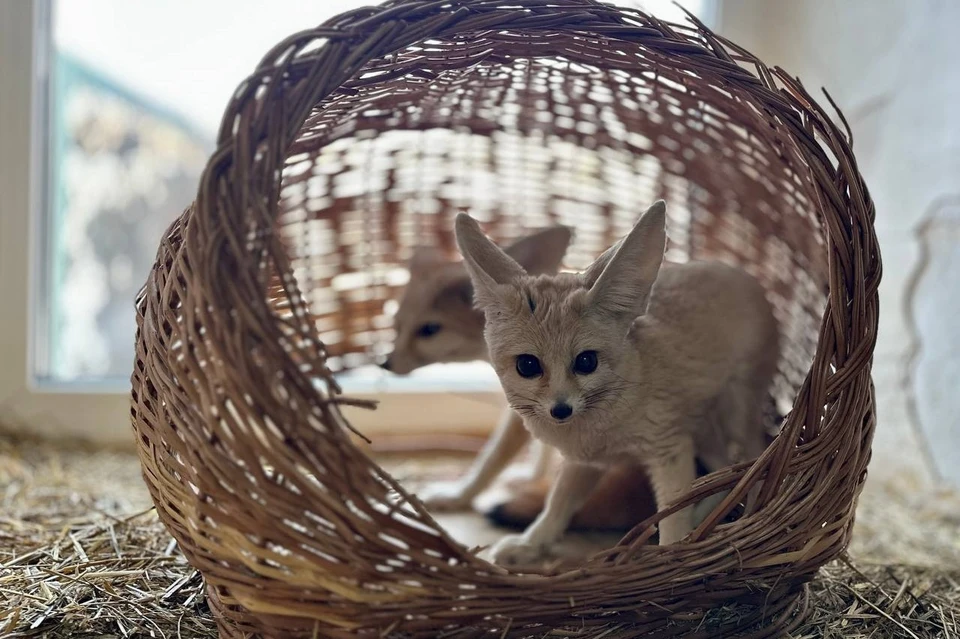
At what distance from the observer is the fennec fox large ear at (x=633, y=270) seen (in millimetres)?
1394

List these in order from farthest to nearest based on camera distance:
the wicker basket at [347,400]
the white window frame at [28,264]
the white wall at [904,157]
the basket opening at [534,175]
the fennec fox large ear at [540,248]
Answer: the white window frame at [28,264]
the white wall at [904,157]
the fennec fox large ear at [540,248]
the basket opening at [534,175]
the wicker basket at [347,400]

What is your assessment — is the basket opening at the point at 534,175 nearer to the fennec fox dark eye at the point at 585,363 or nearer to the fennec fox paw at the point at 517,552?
the fennec fox dark eye at the point at 585,363

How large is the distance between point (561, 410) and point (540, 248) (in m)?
0.75

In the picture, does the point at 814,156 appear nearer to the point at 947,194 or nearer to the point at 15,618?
the point at 947,194

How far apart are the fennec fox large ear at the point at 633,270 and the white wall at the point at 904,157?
1.44m

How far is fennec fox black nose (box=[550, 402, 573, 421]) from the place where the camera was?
1.39 meters

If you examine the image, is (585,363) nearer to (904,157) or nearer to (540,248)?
(540,248)

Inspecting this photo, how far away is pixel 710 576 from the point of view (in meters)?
1.26

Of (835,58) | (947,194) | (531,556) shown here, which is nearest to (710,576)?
(531,556)

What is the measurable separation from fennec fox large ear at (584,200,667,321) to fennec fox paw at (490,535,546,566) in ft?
2.00

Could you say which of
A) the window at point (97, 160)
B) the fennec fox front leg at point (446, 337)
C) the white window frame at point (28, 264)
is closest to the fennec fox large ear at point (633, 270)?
the fennec fox front leg at point (446, 337)

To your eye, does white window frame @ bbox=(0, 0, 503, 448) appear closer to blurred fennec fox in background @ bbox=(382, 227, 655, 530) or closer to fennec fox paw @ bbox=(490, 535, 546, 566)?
blurred fennec fox in background @ bbox=(382, 227, 655, 530)

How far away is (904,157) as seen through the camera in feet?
8.46

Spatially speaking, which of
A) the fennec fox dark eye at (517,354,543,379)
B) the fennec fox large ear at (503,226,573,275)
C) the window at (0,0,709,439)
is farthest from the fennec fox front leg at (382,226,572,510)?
the fennec fox dark eye at (517,354,543,379)
